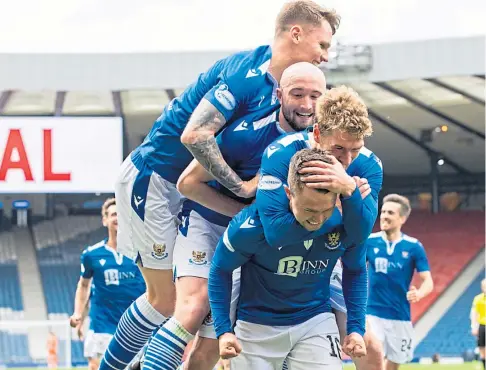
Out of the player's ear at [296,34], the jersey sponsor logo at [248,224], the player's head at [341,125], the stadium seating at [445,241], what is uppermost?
the player's ear at [296,34]

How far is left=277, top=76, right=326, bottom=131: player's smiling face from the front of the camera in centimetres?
448

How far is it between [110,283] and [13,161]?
417 inches

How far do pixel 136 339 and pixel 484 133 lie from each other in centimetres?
2368

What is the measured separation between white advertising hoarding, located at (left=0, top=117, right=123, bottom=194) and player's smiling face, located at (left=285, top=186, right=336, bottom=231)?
570 inches

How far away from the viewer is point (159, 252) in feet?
17.7

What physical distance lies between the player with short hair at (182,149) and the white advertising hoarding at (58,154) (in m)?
13.0

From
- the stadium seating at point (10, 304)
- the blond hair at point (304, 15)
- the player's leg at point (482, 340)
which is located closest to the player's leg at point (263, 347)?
the blond hair at point (304, 15)

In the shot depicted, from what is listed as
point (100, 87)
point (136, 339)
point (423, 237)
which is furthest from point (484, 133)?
point (136, 339)

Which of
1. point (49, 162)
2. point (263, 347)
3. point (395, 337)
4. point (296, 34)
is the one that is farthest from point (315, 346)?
point (49, 162)

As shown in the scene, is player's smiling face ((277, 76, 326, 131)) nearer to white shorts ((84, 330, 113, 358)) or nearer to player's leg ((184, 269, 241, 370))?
player's leg ((184, 269, 241, 370))

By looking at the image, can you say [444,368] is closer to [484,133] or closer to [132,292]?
[132,292]

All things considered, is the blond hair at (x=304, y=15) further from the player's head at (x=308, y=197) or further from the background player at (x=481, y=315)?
the background player at (x=481, y=315)

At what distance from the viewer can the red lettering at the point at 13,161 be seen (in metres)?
19.3

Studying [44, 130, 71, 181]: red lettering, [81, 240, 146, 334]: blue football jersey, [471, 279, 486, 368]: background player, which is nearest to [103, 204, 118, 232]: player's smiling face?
[81, 240, 146, 334]: blue football jersey
